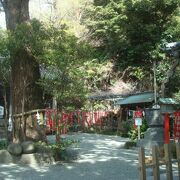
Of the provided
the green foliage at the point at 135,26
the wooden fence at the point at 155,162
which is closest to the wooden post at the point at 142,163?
the wooden fence at the point at 155,162

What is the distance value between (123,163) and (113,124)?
50.0 ft

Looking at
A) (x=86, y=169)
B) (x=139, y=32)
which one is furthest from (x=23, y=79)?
(x=139, y=32)

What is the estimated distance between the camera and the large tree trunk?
1459cm

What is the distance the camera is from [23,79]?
14656 millimetres

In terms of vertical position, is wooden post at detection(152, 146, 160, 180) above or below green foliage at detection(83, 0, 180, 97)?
below

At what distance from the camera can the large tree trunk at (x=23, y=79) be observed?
1459 cm

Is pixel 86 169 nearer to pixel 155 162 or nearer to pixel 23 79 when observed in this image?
pixel 23 79

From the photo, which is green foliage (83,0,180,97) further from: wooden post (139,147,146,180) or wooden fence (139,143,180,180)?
wooden post (139,147,146,180)

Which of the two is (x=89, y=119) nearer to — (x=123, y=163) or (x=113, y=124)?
(x=113, y=124)

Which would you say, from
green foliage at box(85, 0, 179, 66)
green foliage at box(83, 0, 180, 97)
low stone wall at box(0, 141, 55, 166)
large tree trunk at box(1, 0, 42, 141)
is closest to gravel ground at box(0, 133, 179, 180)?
low stone wall at box(0, 141, 55, 166)

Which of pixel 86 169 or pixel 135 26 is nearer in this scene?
pixel 86 169

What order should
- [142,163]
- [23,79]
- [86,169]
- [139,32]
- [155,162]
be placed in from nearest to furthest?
[142,163] < [155,162] < [86,169] < [23,79] < [139,32]

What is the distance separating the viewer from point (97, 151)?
1552 centimetres

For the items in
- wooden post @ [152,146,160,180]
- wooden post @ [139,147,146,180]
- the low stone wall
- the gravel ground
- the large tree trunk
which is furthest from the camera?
the large tree trunk
